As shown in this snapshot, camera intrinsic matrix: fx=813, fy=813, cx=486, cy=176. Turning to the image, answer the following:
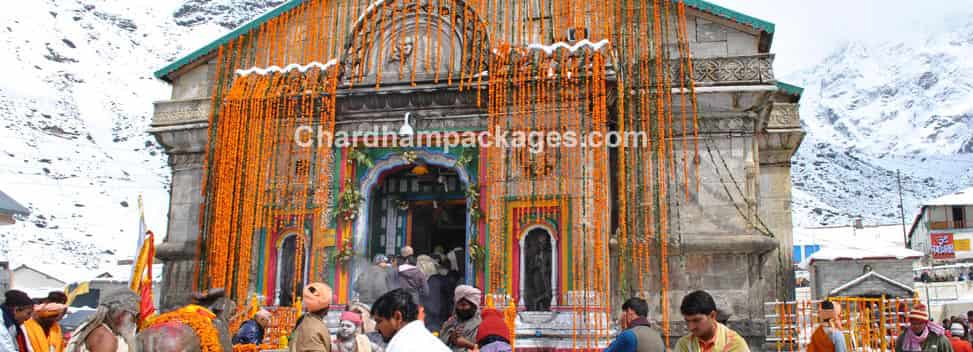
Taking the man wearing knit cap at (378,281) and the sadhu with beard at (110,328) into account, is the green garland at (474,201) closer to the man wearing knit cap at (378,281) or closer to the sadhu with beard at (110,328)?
the man wearing knit cap at (378,281)

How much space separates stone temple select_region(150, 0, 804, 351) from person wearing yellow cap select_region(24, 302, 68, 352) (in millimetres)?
8070

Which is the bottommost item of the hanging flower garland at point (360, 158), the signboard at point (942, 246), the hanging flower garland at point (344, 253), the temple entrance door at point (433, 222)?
the hanging flower garland at point (344, 253)

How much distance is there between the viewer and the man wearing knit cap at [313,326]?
19.3 feet

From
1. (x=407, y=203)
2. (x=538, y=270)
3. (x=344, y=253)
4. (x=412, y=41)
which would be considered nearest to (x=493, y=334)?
(x=538, y=270)

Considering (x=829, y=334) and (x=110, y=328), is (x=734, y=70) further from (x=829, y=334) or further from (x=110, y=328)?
(x=110, y=328)

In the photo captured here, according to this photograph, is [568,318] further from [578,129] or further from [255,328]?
[255,328]

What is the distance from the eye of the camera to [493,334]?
6.73 meters

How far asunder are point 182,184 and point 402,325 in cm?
1574

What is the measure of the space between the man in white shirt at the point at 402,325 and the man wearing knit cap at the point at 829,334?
4.65 m

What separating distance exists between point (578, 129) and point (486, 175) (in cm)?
203

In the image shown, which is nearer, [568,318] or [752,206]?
[568,318]

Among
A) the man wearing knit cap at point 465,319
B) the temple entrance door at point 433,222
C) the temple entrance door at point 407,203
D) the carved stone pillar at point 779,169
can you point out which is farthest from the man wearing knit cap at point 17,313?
the carved stone pillar at point 779,169

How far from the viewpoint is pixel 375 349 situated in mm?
7047

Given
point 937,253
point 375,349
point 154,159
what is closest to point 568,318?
point 375,349
